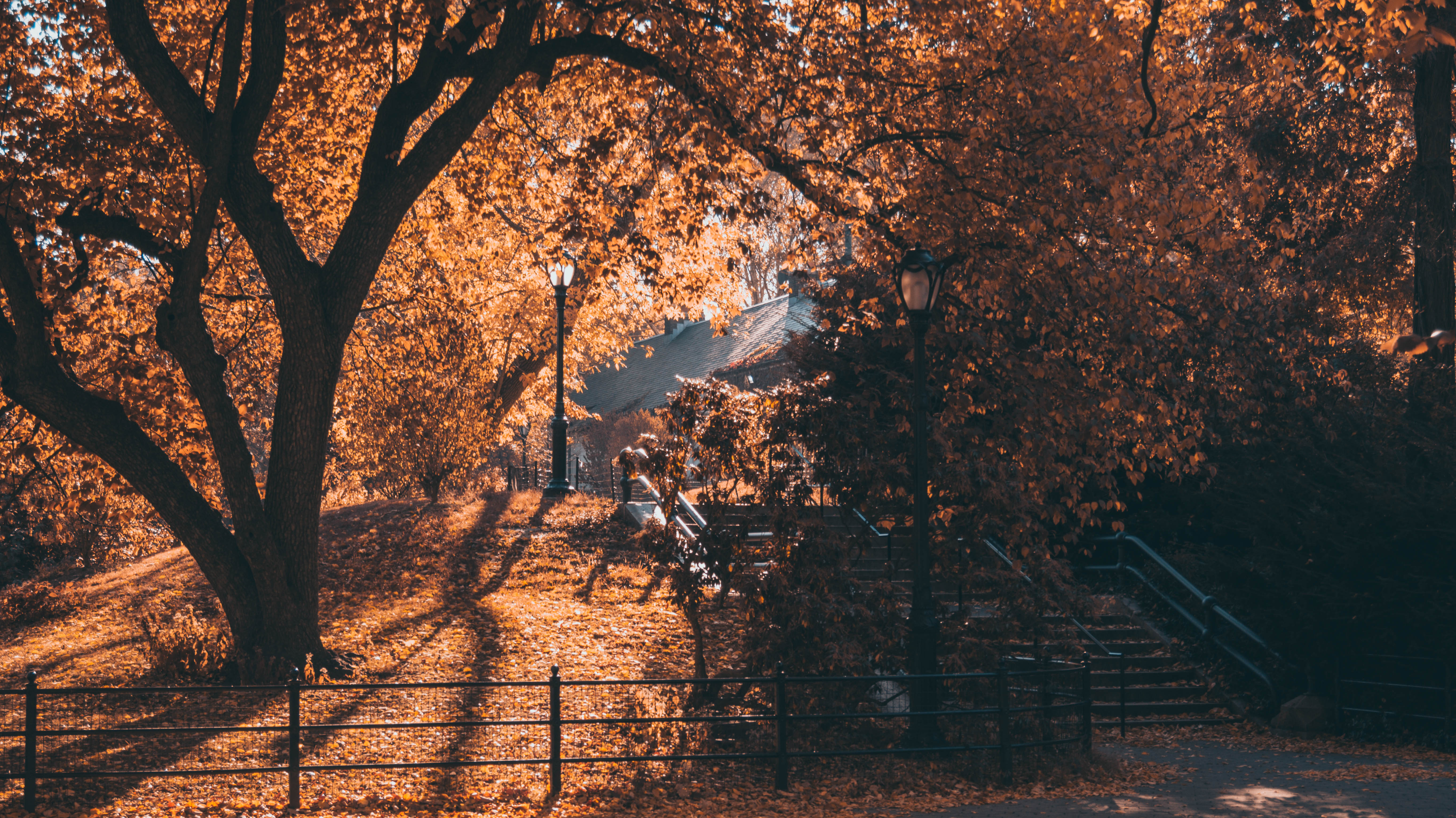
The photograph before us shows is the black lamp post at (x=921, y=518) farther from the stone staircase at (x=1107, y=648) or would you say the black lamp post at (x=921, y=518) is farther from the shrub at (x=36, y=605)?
the shrub at (x=36, y=605)

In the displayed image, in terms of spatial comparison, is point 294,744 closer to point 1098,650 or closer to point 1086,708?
point 1086,708

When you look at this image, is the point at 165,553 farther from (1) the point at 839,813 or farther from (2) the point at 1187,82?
(2) the point at 1187,82

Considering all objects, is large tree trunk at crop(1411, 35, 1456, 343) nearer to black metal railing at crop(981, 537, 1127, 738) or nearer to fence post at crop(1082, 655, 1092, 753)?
black metal railing at crop(981, 537, 1127, 738)

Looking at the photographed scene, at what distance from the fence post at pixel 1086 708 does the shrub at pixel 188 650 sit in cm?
874

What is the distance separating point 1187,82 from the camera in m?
13.2

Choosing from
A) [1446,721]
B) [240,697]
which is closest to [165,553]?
[240,697]

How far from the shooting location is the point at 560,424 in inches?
826

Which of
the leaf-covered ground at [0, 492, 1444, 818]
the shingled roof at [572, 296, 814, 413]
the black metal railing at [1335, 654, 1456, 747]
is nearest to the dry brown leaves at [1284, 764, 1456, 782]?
the black metal railing at [1335, 654, 1456, 747]

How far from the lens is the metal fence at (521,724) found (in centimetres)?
828

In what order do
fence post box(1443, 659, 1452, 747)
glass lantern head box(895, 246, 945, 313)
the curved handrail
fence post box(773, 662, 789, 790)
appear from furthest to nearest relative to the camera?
fence post box(1443, 659, 1452, 747), the curved handrail, glass lantern head box(895, 246, 945, 313), fence post box(773, 662, 789, 790)

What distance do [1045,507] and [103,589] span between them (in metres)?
15.0

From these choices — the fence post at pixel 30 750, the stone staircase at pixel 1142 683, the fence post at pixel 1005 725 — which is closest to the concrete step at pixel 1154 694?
the stone staircase at pixel 1142 683

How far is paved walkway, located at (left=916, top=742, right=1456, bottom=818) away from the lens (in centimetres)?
814

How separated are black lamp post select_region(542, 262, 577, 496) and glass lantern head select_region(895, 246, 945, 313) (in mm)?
9899
